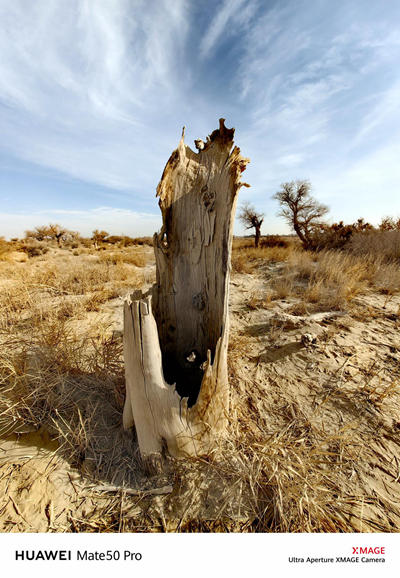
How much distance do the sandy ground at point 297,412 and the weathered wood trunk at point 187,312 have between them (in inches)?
15.3

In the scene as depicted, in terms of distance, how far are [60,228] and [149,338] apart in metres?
18.8

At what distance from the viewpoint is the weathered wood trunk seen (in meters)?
1.38

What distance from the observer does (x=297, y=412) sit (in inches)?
79.9

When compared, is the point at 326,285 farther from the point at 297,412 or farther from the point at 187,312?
the point at 187,312

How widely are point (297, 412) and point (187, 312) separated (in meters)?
1.42

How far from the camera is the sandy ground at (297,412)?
4.20 feet

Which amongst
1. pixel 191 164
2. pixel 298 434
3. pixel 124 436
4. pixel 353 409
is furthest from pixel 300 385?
pixel 191 164

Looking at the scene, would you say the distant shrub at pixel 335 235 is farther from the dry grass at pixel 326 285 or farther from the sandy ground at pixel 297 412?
the sandy ground at pixel 297 412

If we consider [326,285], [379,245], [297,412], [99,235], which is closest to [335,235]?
[379,245]

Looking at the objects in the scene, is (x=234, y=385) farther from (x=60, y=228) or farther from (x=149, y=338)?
(x=60, y=228)

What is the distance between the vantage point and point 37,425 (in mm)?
1654
